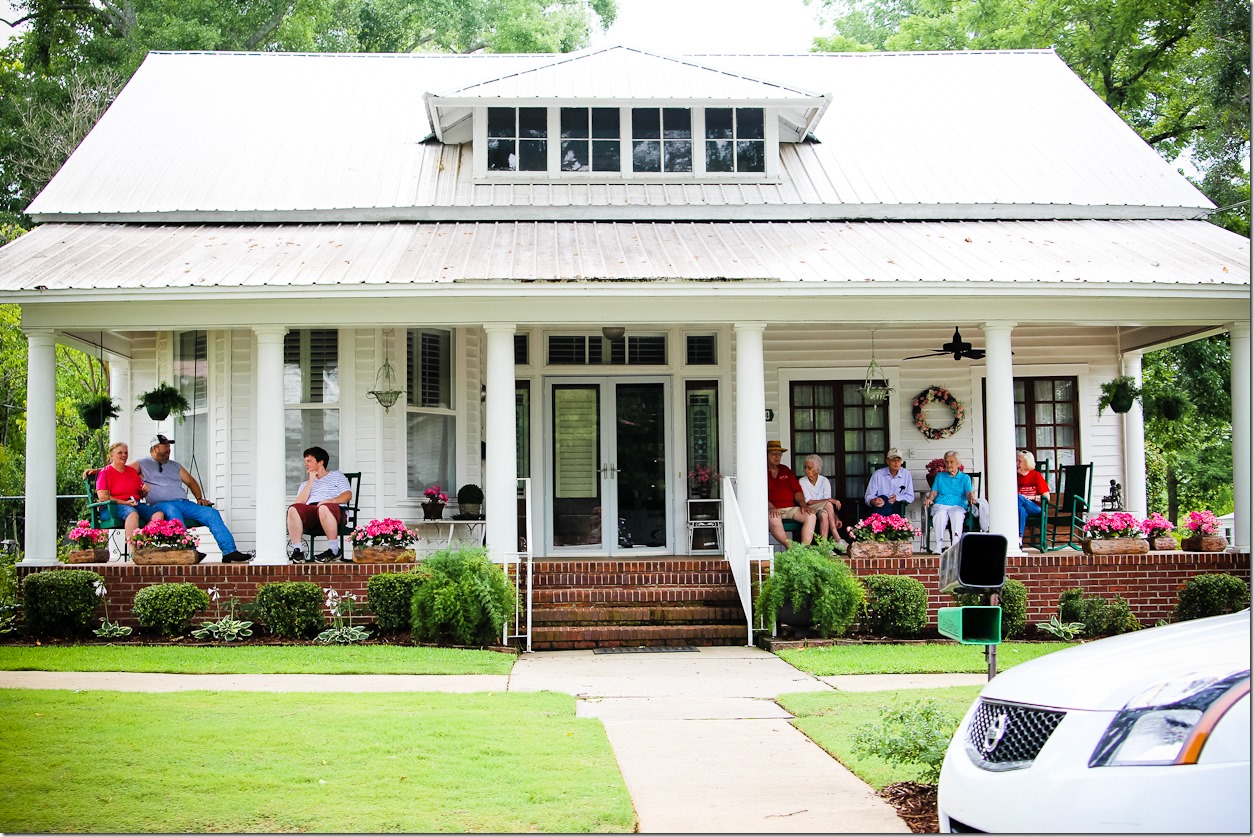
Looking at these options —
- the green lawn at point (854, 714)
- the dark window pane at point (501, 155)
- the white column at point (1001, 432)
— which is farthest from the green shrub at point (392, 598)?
the dark window pane at point (501, 155)

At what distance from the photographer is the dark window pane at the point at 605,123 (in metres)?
15.4

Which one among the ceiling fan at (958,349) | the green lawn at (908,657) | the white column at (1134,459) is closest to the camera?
the green lawn at (908,657)

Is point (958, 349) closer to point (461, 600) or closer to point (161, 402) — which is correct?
point (461, 600)

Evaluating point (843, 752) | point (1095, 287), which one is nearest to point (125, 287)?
point (843, 752)

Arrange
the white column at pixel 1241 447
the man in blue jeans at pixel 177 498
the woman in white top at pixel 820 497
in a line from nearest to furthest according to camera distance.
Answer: the man in blue jeans at pixel 177 498
the white column at pixel 1241 447
the woman in white top at pixel 820 497

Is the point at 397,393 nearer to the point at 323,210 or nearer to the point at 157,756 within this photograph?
the point at 323,210

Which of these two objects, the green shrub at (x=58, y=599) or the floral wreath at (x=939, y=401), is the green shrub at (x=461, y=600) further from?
the floral wreath at (x=939, y=401)

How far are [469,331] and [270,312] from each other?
2999 millimetres

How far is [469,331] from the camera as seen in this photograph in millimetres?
14688

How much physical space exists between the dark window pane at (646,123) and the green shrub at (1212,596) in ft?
26.2

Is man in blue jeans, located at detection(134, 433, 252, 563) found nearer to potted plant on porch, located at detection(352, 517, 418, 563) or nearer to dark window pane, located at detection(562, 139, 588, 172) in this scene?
potted plant on porch, located at detection(352, 517, 418, 563)

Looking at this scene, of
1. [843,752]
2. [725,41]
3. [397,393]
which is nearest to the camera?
[843,752]

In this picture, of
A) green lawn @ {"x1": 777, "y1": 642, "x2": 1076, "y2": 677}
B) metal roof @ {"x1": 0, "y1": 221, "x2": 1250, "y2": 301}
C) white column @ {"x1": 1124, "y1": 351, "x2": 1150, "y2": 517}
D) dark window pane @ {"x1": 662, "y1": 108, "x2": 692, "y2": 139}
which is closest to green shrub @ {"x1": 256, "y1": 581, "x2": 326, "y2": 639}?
metal roof @ {"x1": 0, "y1": 221, "x2": 1250, "y2": 301}

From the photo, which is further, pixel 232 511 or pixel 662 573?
pixel 232 511
